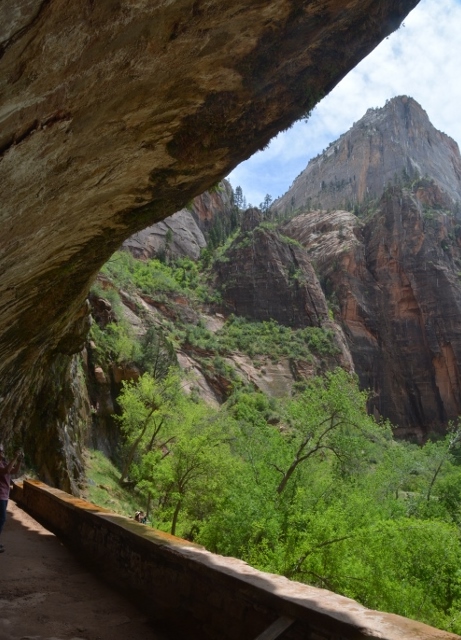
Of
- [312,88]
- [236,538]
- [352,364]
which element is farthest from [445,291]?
[312,88]

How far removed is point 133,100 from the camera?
4234 millimetres

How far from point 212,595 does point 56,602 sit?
1928 millimetres

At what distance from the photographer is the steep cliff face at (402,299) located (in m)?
63.3

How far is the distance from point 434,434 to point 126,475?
4769 centimetres

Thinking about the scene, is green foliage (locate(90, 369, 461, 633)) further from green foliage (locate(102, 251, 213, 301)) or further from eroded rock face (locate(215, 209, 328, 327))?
eroded rock face (locate(215, 209, 328, 327))

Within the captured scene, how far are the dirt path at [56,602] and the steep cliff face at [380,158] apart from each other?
98.6 meters

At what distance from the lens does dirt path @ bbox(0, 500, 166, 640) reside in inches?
166

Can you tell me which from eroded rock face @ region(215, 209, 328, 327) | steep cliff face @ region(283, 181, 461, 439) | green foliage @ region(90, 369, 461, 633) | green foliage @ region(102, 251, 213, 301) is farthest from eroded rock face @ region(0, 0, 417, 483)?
steep cliff face @ region(283, 181, 461, 439)

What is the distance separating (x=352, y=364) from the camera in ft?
201

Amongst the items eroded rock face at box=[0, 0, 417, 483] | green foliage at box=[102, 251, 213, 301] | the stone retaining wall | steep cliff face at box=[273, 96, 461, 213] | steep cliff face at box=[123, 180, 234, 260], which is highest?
steep cliff face at box=[273, 96, 461, 213]

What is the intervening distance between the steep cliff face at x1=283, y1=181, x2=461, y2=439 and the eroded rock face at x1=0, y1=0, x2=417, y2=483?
61227 millimetres

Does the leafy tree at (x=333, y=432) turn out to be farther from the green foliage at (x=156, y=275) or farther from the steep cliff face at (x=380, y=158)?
the steep cliff face at (x=380, y=158)

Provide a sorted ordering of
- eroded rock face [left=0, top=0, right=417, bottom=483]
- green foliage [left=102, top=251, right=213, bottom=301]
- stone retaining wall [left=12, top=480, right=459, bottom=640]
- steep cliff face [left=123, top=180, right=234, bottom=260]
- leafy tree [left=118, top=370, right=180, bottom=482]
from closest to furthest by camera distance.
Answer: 1. stone retaining wall [left=12, top=480, right=459, bottom=640]
2. eroded rock face [left=0, top=0, right=417, bottom=483]
3. leafy tree [left=118, top=370, right=180, bottom=482]
4. green foliage [left=102, top=251, right=213, bottom=301]
5. steep cliff face [left=123, top=180, right=234, bottom=260]

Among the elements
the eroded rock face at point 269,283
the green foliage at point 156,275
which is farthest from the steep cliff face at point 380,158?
the green foliage at point 156,275
